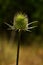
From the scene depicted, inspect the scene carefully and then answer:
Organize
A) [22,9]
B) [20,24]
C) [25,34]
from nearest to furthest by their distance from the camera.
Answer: [20,24]
[22,9]
[25,34]

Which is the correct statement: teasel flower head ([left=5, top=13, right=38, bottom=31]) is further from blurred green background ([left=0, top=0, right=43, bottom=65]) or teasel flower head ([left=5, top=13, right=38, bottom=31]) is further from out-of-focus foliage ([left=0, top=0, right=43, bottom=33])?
out-of-focus foliage ([left=0, top=0, right=43, bottom=33])

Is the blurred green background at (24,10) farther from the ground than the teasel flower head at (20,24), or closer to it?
farther from the ground

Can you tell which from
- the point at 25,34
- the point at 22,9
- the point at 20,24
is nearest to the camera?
the point at 20,24

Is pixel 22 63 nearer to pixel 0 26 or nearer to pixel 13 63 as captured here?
pixel 13 63

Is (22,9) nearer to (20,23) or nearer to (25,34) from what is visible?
(25,34)

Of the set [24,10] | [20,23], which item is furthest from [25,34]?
[20,23]

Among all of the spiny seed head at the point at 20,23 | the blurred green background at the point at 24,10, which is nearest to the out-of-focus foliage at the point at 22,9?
the blurred green background at the point at 24,10

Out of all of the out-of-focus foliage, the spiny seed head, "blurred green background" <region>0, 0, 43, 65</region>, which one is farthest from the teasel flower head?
the out-of-focus foliage

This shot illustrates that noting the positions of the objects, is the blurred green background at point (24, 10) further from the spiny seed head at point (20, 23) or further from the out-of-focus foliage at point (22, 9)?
the spiny seed head at point (20, 23)
